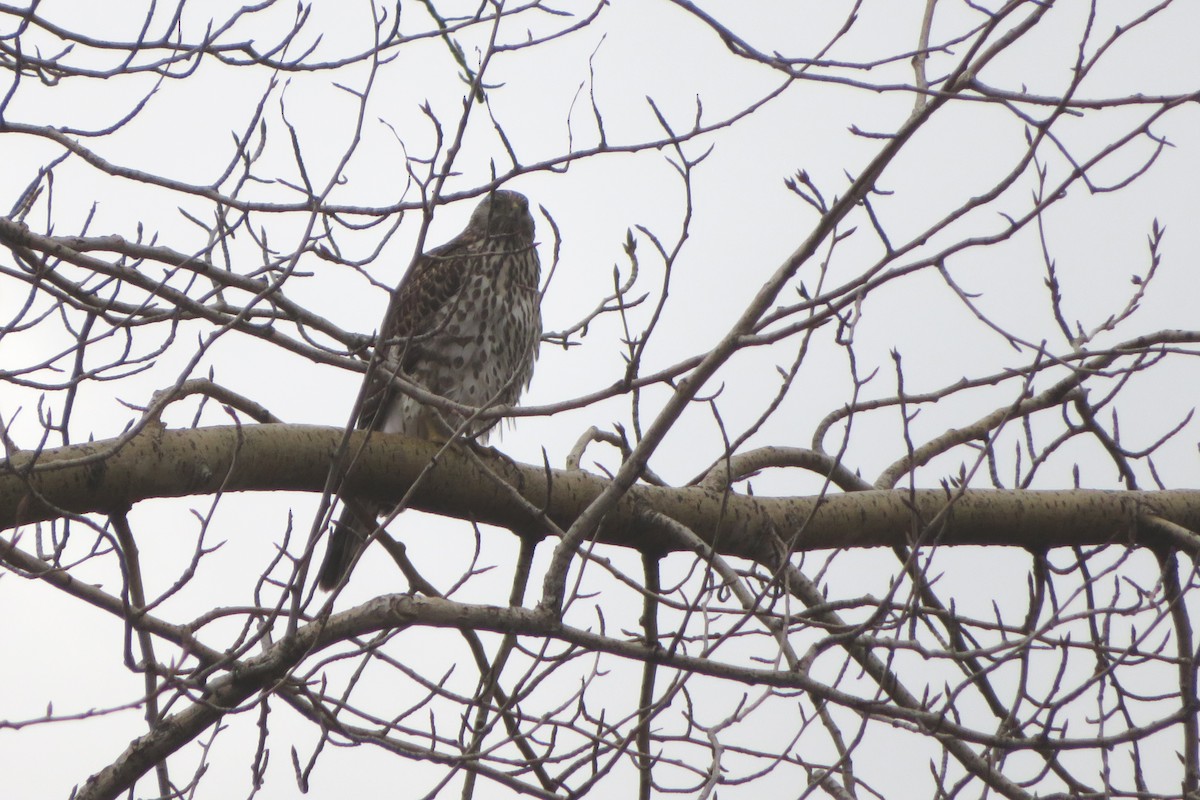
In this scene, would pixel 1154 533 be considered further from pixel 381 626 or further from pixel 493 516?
pixel 381 626

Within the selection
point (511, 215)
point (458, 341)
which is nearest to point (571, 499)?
point (458, 341)

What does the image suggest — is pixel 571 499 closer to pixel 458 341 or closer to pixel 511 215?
pixel 458 341

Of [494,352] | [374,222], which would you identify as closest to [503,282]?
[494,352]

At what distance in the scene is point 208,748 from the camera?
10.1 ft

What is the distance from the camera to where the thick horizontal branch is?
349cm

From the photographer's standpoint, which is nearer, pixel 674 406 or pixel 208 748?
pixel 674 406

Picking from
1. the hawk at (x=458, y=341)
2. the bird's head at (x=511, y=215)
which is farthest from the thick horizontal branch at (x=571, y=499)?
the bird's head at (x=511, y=215)

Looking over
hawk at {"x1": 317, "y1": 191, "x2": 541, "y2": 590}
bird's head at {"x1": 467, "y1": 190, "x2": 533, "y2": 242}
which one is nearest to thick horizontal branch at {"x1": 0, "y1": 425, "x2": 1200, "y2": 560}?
hawk at {"x1": 317, "y1": 191, "x2": 541, "y2": 590}

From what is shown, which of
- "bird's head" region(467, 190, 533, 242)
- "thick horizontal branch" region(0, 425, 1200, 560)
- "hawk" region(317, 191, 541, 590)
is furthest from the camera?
"bird's head" region(467, 190, 533, 242)

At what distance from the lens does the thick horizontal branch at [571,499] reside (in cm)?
349

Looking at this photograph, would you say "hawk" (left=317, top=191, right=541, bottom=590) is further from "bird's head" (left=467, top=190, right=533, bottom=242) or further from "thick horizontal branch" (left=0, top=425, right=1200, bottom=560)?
"thick horizontal branch" (left=0, top=425, right=1200, bottom=560)

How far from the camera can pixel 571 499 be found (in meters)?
3.98

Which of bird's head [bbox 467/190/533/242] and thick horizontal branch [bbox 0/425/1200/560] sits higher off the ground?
bird's head [bbox 467/190/533/242]

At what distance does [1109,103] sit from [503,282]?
3317 millimetres
